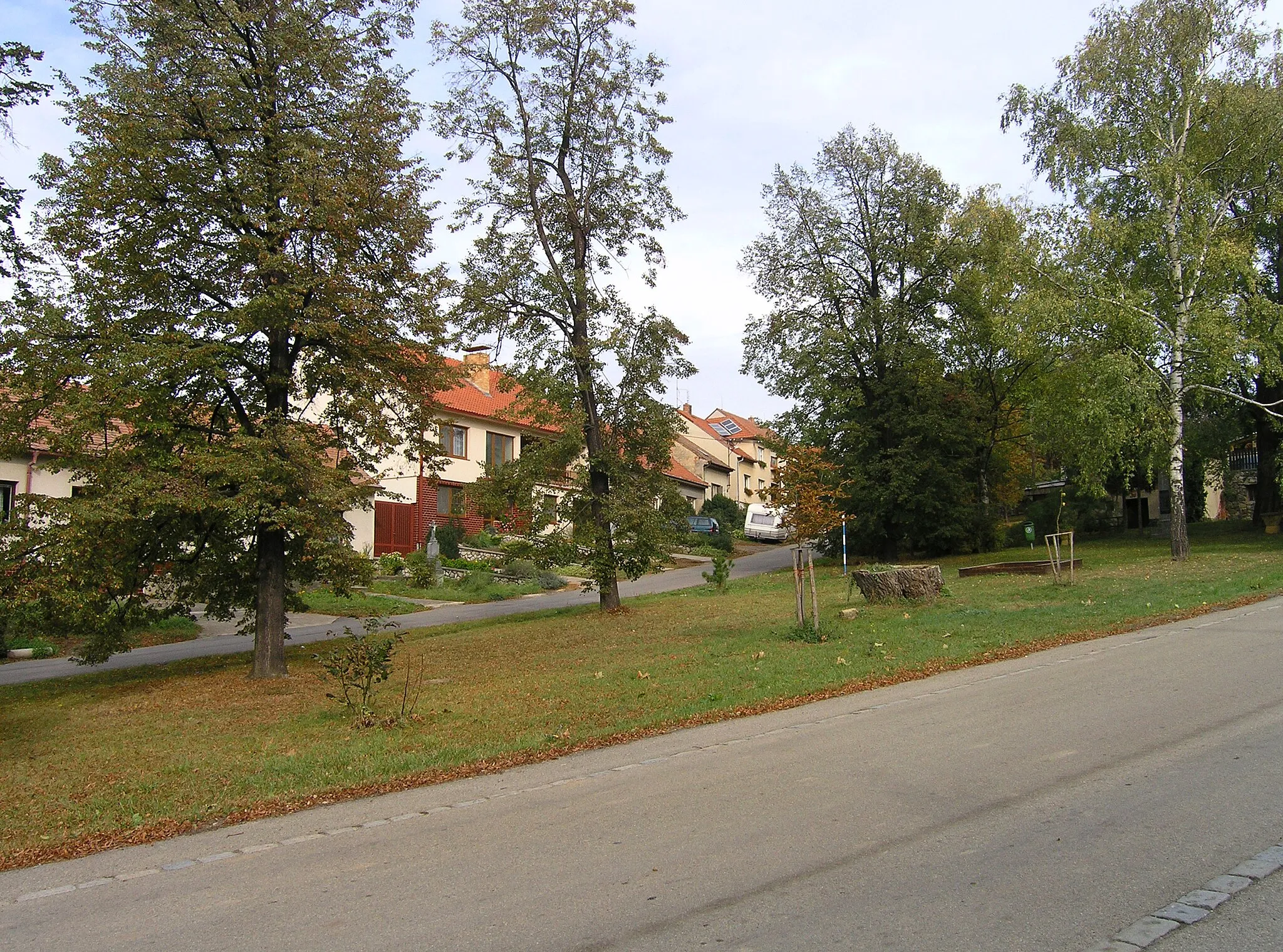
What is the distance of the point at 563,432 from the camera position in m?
21.2

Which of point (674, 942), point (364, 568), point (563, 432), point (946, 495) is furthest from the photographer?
point (946, 495)

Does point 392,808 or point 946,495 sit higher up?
point 946,495

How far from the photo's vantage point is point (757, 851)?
17.7ft

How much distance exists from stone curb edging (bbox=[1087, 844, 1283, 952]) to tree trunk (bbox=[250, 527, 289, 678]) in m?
13.1

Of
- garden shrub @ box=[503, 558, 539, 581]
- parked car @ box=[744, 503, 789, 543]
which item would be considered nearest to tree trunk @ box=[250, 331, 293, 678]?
garden shrub @ box=[503, 558, 539, 581]

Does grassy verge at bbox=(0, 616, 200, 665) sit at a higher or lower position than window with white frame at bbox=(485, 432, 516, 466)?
lower

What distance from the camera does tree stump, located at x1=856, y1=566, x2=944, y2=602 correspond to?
1944 centimetres

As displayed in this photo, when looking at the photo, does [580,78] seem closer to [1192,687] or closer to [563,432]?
[563,432]

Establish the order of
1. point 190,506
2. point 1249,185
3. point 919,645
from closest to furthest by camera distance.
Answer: point 190,506
point 919,645
point 1249,185

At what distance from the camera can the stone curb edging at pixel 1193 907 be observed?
4.00 metres

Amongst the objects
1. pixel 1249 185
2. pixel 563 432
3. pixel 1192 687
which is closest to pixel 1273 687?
pixel 1192 687

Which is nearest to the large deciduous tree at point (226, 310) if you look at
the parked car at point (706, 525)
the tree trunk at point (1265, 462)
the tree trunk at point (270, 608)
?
the tree trunk at point (270, 608)

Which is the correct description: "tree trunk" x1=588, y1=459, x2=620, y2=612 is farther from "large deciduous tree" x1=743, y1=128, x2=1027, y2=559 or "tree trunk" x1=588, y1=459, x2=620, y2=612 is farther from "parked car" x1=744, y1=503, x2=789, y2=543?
"parked car" x1=744, y1=503, x2=789, y2=543

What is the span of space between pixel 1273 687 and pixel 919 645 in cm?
496
